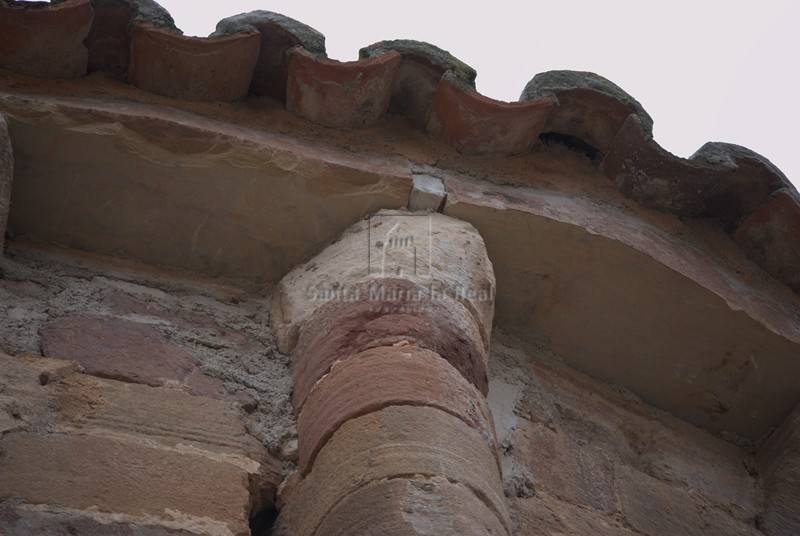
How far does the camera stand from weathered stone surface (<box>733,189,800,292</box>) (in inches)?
119

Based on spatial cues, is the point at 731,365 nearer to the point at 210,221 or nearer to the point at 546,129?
the point at 546,129

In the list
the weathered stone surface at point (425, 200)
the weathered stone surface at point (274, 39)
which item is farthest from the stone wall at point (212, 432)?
the weathered stone surface at point (274, 39)

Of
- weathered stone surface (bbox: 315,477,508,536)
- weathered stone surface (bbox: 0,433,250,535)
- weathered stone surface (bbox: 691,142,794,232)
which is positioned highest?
weathered stone surface (bbox: 691,142,794,232)

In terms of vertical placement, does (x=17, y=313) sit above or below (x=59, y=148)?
below

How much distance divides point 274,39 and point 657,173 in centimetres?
140

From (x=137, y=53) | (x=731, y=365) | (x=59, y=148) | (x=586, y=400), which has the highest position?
(x=137, y=53)

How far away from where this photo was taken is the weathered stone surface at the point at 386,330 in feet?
6.76

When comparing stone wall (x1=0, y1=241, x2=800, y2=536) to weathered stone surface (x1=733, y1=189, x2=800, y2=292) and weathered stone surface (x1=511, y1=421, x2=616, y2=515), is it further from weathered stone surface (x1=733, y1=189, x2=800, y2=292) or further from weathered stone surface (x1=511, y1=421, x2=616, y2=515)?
weathered stone surface (x1=733, y1=189, x2=800, y2=292)

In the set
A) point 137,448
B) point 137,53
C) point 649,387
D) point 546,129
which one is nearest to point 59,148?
point 137,53

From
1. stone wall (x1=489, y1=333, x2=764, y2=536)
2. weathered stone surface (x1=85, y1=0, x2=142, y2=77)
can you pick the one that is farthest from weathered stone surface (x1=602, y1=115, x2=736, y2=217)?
weathered stone surface (x1=85, y1=0, x2=142, y2=77)

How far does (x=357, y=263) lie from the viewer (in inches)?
95.0

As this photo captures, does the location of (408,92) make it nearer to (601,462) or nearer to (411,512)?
(601,462)

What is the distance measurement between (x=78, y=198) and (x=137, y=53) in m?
0.53

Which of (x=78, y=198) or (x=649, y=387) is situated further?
(x=649, y=387)
